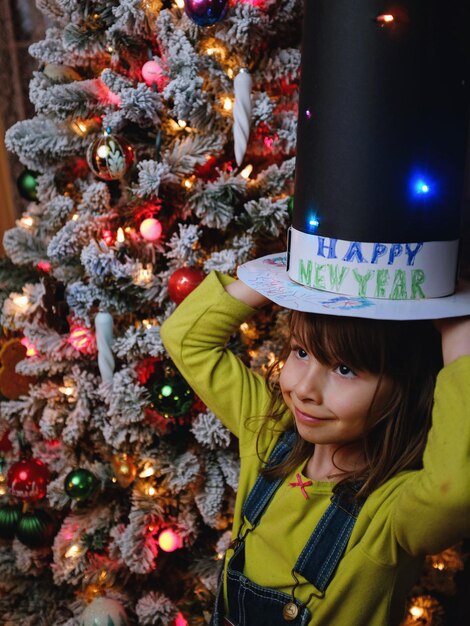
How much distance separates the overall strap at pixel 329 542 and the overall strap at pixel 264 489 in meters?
0.11

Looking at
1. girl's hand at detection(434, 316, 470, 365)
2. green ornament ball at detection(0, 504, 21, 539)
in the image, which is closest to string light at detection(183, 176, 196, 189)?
girl's hand at detection(434, 316, 470, 365)

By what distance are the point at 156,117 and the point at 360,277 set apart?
0.53m

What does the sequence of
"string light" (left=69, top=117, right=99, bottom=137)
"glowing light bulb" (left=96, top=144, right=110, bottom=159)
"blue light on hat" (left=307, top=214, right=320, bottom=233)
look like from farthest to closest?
"string light" (left=69, top=117, right=99, bottom=137) < "glowing light bulb" (left=96, top=144, right=110, bottom=159) < "blue light on hat" (left=307, top=214, right=320, bottom=233)

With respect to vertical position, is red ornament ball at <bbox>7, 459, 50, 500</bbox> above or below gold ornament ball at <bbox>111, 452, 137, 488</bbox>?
below

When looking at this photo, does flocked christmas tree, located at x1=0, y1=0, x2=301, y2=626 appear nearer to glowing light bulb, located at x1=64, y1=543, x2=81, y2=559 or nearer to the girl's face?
glowing light bulb, located at x1=64, y1=543, x2=81, y2=559

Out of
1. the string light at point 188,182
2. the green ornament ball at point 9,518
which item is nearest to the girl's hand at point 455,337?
the string light at point 188,182

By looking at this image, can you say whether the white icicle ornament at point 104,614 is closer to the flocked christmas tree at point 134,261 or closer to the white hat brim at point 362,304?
the flocked christmas tree at point 134,261

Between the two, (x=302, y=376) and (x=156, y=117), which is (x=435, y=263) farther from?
(x=156, y=117)

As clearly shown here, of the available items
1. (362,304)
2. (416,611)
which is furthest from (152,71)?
(416,611)

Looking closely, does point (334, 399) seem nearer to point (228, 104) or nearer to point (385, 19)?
point (385, 19)

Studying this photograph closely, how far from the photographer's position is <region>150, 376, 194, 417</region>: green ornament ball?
112cm

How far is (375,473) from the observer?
2.75 ft

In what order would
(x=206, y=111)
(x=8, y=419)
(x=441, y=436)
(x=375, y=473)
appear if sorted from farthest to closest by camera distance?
(x=8, y=419), (x=206, y=111), (x=375, y=473), (x=441, y=436)

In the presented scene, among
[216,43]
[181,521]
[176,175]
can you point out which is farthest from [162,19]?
[181,521]
